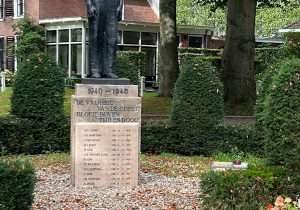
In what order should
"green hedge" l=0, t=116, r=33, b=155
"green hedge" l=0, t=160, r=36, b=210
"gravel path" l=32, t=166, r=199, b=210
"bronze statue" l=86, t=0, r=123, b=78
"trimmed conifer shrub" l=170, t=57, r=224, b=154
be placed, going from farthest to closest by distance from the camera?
1. "trimmed conifer shrub" l=170, t=57, r=224, b=154
2. "green hedge" l=0, t=116, r=33, b=155
3. "bronze statue" l=86, t=0, r=123, b=78
4. "gravel path" l=32, t=166, r=199, b=210
5. "green hedge" l=0, t=160, r=36, b=210

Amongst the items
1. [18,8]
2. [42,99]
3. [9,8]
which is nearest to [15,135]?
[42,99]

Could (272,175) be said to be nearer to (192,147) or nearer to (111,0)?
(111,0)

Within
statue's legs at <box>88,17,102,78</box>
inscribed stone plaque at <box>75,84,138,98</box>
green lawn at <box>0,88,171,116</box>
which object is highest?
statue's legs at <box>88,17,102,78</box>

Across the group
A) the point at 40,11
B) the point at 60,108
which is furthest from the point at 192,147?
the point at 40,11

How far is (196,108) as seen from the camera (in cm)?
1318

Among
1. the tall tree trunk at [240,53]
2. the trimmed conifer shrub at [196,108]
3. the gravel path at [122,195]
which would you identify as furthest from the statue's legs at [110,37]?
the tall tree trunk at [240,53]

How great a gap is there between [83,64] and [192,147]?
21.5 m

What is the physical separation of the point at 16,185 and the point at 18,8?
3364cm

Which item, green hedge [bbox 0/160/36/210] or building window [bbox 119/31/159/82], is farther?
building window [bbox 119/31/159/82]

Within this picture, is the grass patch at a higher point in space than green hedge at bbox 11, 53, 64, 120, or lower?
lower

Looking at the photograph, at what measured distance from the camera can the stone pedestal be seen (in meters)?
9.59

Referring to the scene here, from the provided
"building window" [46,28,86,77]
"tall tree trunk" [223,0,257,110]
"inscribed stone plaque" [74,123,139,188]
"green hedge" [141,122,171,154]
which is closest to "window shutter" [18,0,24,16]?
"building window" [46,28,86,77]

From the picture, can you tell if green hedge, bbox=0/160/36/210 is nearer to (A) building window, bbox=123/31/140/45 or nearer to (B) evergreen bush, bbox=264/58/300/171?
(B) evergreen bush, bbox=264/58/300/171

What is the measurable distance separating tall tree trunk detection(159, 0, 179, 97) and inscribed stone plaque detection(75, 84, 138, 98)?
1560 centimetres
